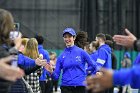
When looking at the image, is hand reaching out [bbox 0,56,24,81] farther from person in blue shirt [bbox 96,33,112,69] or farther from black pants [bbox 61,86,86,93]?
person in blue shirt [bbox 96,33,112,69]

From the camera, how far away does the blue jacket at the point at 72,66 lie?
1041 centimetres

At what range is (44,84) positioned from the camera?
47.7 ft

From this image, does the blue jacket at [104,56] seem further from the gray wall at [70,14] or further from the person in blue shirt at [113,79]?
the gray wall at [70,14]

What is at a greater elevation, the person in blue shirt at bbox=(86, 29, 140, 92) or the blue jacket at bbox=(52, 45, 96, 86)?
the person in blue shirt at bbox=(86, 29, 140, 92)

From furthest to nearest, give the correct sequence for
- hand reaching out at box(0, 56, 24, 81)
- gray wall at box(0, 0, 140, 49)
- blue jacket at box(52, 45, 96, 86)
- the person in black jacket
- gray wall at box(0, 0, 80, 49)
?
gray wall at box(0, 0, 80, 49), gray wall at box(0, 0, 140, 49), blue jacket at box(52, 45, 96, 86), the person in black jacket, hand reaching out at box(0, 56, 24, 81)

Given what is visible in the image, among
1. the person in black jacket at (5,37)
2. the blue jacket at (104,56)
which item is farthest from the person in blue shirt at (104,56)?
the person in black jacket at (5,37)

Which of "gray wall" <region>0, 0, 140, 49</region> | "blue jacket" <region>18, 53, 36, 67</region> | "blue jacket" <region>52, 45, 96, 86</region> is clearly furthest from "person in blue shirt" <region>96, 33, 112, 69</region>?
"gray wall" <region>0, 0, 140, 49</region>

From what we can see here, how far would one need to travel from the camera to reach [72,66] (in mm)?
10430

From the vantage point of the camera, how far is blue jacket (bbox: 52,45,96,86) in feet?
34.2

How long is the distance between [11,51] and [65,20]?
85.7 feet

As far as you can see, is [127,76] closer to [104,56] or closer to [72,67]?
[72,67]

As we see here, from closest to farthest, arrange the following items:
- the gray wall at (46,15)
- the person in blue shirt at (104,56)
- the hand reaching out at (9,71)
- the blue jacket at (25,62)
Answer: the hand reaching out at (9,71)
the blue jacket at (25,62)
the person in blue shirt at (104,56)
the gray wall at (46,15)

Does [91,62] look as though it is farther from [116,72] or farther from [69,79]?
[116,72]

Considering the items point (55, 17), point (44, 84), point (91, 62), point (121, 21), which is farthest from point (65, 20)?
point (91, 62)
